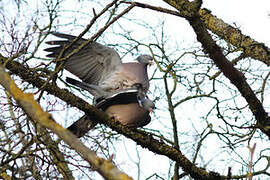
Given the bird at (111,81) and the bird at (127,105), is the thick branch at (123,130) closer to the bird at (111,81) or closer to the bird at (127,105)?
the bird at (111,81)

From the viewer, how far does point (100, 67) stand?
6.16 metres

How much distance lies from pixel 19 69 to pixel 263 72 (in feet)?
9.76

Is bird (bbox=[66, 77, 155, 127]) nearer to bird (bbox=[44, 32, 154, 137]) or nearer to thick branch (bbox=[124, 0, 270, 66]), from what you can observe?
bird (bbox=[44, 32, 154, 137])

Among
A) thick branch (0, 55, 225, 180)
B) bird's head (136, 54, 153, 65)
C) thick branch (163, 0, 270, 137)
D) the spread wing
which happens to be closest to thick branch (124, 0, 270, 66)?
thick branch (163, 0, 270, 137)

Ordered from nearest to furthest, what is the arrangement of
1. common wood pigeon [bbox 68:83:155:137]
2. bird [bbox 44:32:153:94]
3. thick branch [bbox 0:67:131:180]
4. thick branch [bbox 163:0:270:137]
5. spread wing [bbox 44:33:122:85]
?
1. thick branch [bbox 0:67:131:180]
2. thick branch [bbox 163:0:270:137]
3. common wood pigeon [bbox 68:83:155:137]
4. bird [bbox 44:32:153:94]
5. spread wing [bbox 44:33:122:85]

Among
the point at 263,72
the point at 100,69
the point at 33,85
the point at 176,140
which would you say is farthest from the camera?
the point at 100,69

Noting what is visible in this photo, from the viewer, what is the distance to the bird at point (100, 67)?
19.1 feet

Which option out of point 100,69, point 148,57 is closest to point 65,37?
point 100,69

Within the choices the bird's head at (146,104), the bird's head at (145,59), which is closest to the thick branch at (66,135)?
the bird's head at (146,104)

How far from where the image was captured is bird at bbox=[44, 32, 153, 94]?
5.82 meters

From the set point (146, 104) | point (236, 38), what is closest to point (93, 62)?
point (146, 104)

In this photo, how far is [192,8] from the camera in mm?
4508

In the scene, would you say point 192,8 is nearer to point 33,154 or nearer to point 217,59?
point 217,59

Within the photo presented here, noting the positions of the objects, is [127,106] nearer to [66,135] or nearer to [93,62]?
[93,62]
